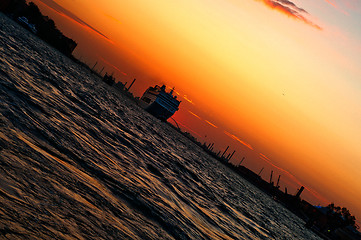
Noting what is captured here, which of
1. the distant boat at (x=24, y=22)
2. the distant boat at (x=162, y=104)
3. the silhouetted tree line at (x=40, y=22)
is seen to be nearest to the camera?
the silhouetted tree line at (x=40, y=22)

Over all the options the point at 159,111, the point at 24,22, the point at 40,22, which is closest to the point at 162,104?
the point at 159,111

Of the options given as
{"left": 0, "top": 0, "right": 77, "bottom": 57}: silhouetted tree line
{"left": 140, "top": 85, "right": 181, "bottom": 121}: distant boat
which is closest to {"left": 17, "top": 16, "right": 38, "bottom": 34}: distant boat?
{"left": 0, "top": 0, "right": 77, "bottom": 57}: silhouetted tree line

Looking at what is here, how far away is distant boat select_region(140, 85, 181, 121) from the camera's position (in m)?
112

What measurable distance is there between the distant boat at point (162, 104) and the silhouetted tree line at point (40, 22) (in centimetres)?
5524

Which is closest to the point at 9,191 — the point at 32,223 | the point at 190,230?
the point at 32,223

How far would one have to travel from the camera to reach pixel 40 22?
113 metres

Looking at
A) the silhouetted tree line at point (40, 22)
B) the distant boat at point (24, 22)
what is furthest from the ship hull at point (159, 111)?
the silhouetted tree line at point (40, 22)

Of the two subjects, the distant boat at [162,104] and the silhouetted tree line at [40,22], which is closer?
the silhouetted tree line at [40,22]

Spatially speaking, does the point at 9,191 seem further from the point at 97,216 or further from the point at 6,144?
the point at 6,144

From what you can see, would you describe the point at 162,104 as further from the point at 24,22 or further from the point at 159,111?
the point at 24,22

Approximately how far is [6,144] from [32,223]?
7.81 ft

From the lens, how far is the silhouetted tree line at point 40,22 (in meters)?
85.2

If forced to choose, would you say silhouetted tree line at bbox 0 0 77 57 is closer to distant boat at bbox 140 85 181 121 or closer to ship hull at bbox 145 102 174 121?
distant boat at bbox 140 85 181 121

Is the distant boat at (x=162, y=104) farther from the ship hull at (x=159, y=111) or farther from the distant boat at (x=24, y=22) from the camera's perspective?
the distant boat at (x=24, y=22)
